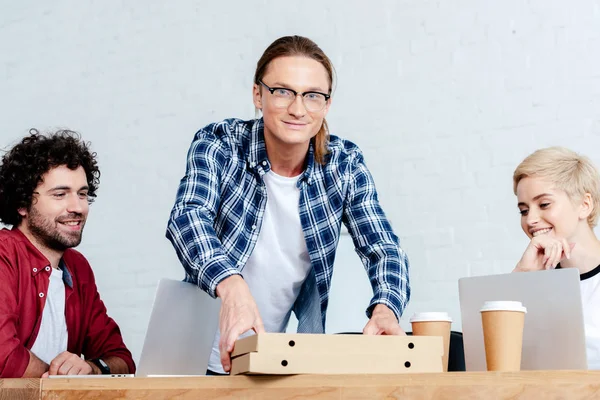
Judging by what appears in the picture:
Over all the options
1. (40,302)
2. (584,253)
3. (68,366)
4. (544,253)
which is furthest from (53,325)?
(584,253)

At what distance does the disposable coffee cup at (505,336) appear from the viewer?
117 cm

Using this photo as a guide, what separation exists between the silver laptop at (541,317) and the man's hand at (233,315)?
0.38m

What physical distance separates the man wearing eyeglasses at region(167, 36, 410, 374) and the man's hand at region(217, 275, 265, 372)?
34cm

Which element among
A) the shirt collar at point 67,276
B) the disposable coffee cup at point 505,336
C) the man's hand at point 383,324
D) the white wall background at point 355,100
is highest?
the white wall background at point 355,100

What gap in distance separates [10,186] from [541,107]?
1.94m

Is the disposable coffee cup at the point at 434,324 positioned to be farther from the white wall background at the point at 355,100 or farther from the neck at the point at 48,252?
the white wall background at the point at 355,100

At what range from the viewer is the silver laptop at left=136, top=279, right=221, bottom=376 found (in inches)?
56.0

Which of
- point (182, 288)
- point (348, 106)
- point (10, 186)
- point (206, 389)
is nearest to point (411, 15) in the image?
point (348, 106)

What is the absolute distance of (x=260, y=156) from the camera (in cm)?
191

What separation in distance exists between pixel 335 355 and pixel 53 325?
1219 mm

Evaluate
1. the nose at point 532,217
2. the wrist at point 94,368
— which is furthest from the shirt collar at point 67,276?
the nose at point 532,217

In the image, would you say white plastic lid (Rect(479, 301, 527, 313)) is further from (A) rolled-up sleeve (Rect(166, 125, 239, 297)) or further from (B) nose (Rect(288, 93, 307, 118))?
(B) nose (Rect(288, 93, 307, 118))

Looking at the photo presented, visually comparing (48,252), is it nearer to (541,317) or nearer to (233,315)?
(233,315)

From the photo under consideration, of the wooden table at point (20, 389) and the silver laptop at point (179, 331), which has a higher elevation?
the silver laptop at point (179, 331)
